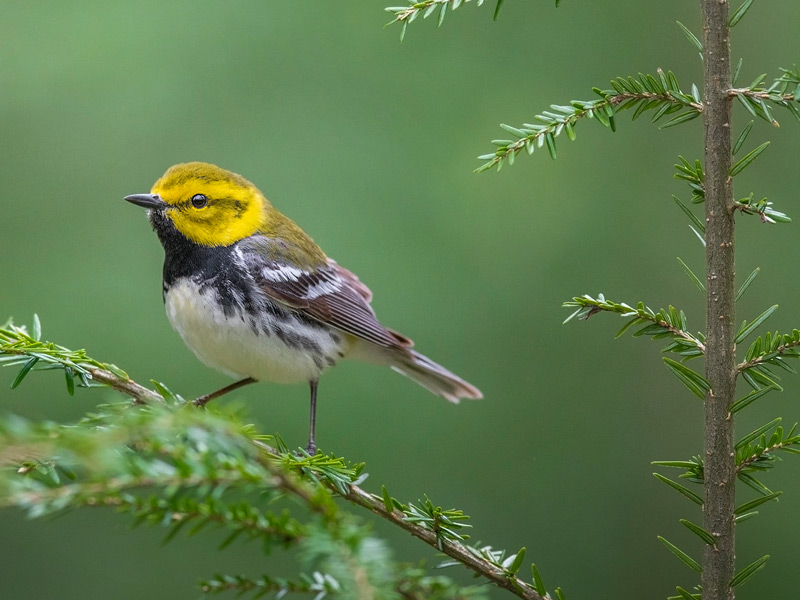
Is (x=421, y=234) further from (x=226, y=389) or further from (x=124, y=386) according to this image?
(x=124, y=386)

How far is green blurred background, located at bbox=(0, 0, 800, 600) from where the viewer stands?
359cm

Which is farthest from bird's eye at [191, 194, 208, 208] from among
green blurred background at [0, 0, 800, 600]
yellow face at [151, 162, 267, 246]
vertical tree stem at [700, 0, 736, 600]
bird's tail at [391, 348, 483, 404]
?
vertical tree stem at [700, 0, 736, 600]

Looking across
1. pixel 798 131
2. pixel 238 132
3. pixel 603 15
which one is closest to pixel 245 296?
pixel 238 132

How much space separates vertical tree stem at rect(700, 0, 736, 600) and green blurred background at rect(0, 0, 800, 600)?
2.21m

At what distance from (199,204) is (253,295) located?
0.41 metres

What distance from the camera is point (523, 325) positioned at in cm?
392

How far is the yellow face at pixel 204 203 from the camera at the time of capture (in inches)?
119

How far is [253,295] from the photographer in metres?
2.91

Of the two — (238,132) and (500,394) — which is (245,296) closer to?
(238,132)

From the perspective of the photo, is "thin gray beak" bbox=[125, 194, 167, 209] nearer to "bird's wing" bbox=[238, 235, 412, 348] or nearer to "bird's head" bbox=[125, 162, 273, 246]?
"bird's head" bbox=[125, 162, 273, 246]

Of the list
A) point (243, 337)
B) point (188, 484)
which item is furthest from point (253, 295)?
point (188, 484)

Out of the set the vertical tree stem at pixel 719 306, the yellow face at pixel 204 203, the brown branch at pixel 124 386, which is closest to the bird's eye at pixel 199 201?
the yellow face at pixel 204 203

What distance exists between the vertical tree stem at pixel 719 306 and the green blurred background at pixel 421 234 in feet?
7.24

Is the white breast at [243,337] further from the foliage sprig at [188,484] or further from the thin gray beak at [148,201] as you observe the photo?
the foliage sprig at [188,484]
